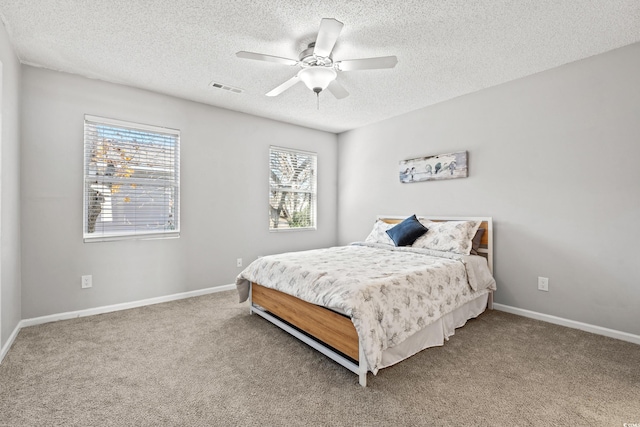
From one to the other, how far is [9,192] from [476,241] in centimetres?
438

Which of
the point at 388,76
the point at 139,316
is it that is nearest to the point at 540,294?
the point at 388,76

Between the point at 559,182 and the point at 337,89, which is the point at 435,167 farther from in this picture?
the point at 337,89

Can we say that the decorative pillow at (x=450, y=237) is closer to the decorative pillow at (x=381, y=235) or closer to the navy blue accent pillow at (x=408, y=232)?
the navy blue accent pillow at (x=408, y=232)

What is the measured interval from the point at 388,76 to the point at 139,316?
11.6ft

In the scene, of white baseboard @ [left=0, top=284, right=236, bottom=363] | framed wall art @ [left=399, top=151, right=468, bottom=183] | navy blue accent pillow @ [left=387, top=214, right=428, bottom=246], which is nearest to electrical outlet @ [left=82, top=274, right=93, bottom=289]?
white baseboard @ [left=0, top=284, right=236, bottom=363]

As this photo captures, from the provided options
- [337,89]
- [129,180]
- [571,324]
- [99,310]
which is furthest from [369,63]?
[99,310]

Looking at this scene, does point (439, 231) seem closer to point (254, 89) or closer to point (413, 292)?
point (413, 292)

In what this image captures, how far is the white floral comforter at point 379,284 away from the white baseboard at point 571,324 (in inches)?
13.4

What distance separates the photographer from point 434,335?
2400 millimetres

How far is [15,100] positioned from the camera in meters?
2.64

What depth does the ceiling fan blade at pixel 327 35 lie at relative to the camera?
1928mm

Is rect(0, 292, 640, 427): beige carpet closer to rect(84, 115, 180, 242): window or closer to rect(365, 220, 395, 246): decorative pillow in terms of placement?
rect(84, 115, 180, 242): window

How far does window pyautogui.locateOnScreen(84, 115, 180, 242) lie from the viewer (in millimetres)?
3193

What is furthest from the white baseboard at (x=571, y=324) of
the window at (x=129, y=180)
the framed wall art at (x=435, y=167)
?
the window at (x=129, y=180)
